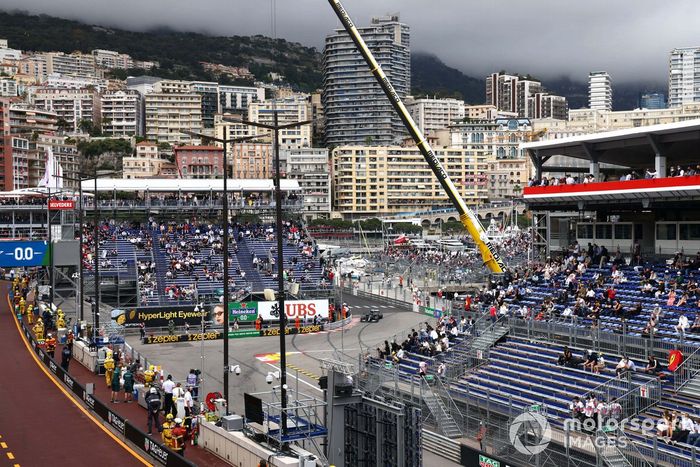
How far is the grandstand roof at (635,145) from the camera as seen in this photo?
110ft

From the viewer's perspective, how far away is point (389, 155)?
19388 centimetres

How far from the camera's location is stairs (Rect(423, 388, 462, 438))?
89.2 ft

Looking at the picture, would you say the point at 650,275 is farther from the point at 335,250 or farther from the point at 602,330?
the point at 335,250

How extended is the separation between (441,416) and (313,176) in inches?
6272

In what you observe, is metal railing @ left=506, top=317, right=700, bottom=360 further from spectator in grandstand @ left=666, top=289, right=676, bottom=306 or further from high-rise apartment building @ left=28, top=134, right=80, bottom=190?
high-rise apartment building @ left=28, top=134, right=80, bottom=190

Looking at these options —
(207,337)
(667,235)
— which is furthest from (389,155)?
(667,235)

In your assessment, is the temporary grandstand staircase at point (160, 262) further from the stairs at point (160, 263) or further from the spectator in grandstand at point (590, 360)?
the spectator in grandstand at point (590, 360)

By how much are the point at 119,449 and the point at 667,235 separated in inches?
946

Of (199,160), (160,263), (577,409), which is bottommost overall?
(577,409)

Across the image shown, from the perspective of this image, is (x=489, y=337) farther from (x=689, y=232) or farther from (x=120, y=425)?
(x=120, y=425)

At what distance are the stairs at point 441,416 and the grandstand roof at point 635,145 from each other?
47.3ft

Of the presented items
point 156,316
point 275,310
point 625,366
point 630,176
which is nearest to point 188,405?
point 625,366

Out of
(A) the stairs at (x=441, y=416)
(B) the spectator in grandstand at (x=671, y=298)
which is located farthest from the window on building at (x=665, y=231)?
(A) the stairs at (x=441, y=416)

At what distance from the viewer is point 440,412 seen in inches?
1107
